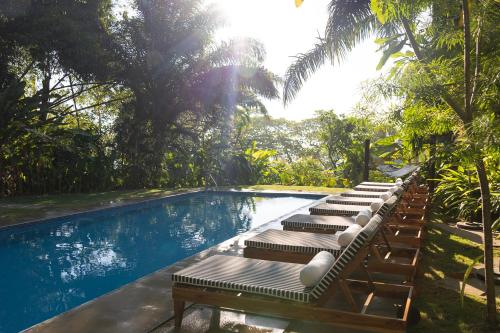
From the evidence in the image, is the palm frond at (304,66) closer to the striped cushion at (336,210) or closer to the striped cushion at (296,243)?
the striped cushion at (336,210)

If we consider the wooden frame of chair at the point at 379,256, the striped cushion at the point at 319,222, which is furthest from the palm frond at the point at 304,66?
the wooden frame of chair at the point at 379,256

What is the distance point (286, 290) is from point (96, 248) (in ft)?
17.8

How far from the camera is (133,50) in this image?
1463 cm

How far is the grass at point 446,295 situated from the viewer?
3.44 meters

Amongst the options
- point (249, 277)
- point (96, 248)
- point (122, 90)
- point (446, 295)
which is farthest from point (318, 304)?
point (122, 90)

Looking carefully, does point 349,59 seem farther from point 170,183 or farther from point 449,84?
point 449,84

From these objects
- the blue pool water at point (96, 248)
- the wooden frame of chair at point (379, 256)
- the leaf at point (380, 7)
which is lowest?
the blue pool water at point (96, 248)

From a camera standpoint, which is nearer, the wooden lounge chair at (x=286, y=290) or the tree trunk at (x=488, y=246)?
the wooden lounge chair at (x=286, y=290)

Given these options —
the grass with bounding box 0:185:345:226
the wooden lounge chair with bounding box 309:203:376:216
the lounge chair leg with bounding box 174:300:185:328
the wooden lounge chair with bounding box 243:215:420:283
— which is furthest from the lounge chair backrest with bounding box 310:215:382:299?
the grass with bounding box 0:185:345:226

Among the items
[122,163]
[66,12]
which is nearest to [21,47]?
[66,12]

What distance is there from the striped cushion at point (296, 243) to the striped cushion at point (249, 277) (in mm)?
663

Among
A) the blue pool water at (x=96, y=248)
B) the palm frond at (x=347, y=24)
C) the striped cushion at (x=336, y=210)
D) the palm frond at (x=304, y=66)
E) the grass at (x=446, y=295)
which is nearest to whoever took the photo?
the grass at (x=446, y=295)

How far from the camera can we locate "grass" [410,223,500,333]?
11.3 ft

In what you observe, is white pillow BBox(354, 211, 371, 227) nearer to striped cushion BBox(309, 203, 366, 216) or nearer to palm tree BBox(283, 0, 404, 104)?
striped cushion BBox(309, 203, 366, 216)
